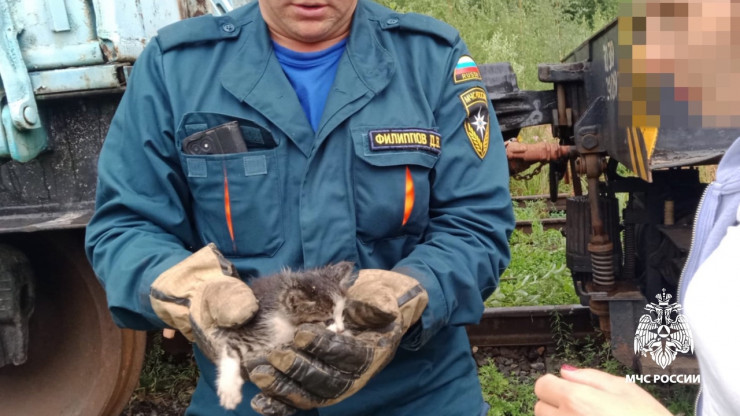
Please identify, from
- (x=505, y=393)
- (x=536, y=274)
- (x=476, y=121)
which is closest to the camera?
(x=476, y=121)

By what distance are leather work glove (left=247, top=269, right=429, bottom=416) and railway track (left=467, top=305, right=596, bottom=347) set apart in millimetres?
2670

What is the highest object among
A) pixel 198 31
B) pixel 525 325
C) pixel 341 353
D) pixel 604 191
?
pixel 198 31

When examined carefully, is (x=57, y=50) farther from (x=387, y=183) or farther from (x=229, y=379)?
(x=229, y=379)

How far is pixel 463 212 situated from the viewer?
1.97 meters

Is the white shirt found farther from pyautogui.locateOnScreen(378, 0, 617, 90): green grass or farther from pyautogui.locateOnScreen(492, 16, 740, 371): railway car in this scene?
pyautogui.locateOnScreen(378, 0, 617, 90): green grass

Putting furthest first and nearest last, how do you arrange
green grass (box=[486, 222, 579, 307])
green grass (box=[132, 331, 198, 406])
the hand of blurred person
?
green grass (box=[486, 222, 579, 307]) < green grass (box=[132, 331, 198, 406]) < the hand of blurred person

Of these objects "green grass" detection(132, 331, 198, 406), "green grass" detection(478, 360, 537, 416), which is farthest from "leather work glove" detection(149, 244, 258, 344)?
"green grass" detection(132, 331, 198, 406)

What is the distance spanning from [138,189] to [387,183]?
0.69 m

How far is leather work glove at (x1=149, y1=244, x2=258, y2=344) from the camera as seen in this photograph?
162cm

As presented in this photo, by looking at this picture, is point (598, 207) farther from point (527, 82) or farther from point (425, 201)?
point (527, 82)

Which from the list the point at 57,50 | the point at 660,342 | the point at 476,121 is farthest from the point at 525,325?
the point at 57,50

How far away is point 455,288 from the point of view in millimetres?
1885

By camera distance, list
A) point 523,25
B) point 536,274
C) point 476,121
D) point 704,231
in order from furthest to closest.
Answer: point 523,25, point 536,274, point 476,121, point 704,231

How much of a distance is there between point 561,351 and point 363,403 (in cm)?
262
